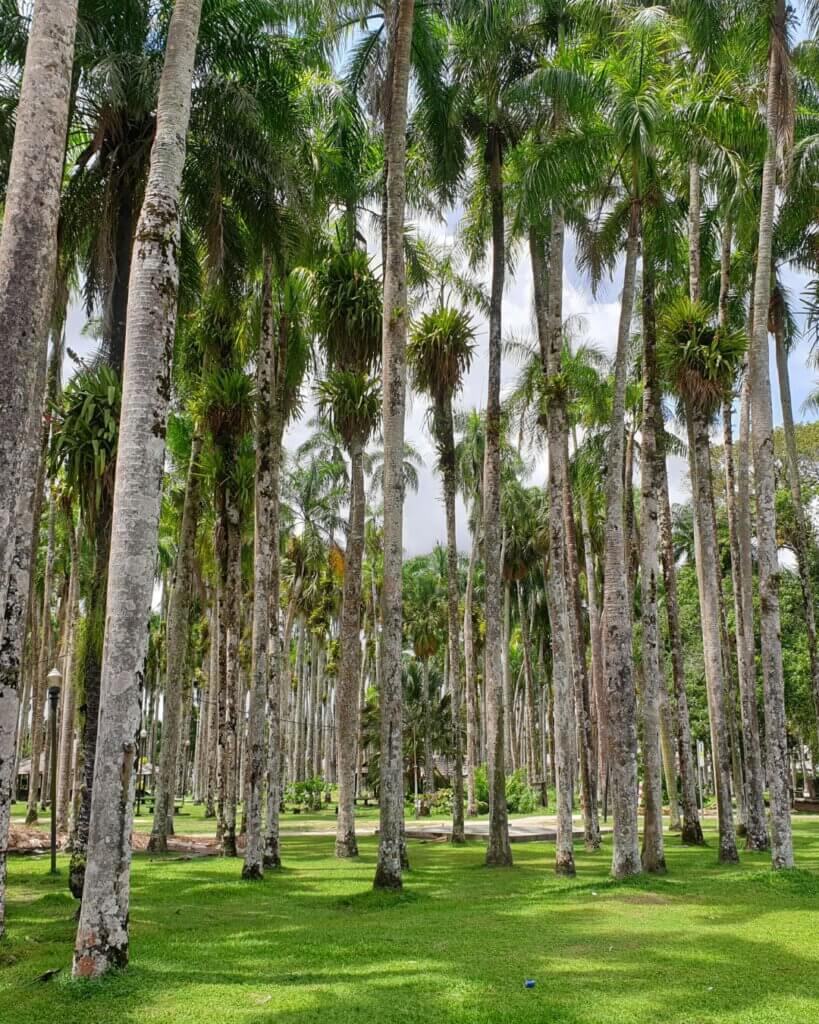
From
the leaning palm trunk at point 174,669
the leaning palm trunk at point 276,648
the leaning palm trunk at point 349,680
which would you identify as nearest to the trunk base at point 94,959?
the leaning palm trunk at point 276,648

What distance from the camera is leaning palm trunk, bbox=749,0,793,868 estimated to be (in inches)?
552

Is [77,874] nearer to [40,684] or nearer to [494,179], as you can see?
[494,179]

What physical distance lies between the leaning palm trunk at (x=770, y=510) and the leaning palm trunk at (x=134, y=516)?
10.3 m

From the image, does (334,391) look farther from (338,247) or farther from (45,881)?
(45,881)

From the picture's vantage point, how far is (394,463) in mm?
14141

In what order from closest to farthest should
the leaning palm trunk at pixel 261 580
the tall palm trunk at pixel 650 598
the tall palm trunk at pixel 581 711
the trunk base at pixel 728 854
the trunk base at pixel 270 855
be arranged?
the leaning palm trunk at pixel 261 580, the tall palm trunk at pixel 650 598, the trunk base at pixel 728 854, the trunk base at pixel 270 855, the tall palm trunk at pixel 581 711

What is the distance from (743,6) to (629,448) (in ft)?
39.8

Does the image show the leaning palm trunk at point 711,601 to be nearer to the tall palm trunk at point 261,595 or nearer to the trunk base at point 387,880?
the trunk base at point 387,880

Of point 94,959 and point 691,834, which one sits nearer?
point 94,959

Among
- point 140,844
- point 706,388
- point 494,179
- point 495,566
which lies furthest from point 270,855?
point 494,179

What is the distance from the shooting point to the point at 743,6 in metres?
15.8

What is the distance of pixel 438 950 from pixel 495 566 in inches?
369

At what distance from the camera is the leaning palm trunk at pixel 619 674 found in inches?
544

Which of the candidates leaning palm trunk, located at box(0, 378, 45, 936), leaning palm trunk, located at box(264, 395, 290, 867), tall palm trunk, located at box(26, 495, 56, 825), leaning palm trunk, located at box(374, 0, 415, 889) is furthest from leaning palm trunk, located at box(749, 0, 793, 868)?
tall palm trunk, located at box(26, 495, 56, 825)
